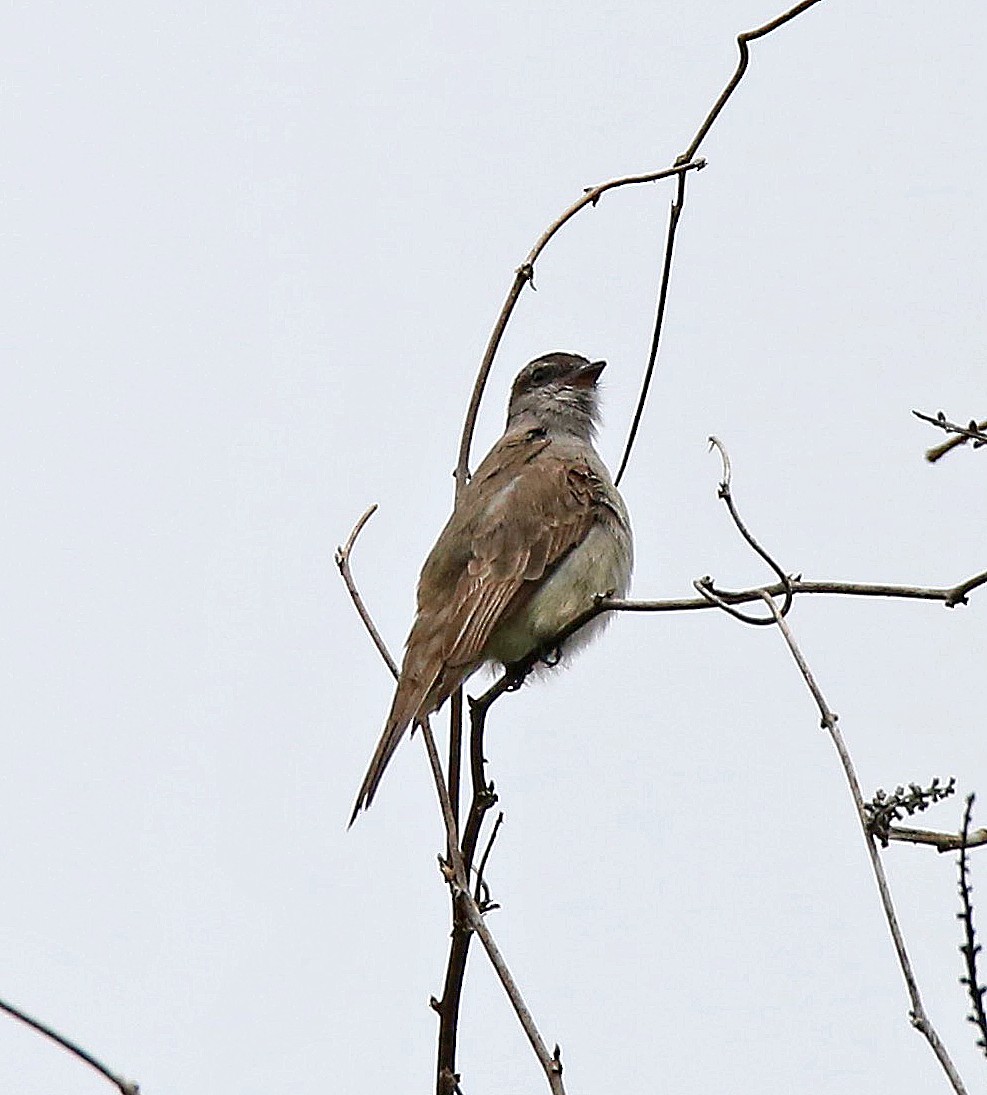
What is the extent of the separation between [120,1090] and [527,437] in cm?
564

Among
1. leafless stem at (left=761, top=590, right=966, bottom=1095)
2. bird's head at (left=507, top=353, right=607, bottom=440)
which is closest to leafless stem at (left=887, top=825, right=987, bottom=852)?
leafless stem at (left=761, top=590, right=966, bottom=1095)

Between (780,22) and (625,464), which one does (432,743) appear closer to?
(625,464)

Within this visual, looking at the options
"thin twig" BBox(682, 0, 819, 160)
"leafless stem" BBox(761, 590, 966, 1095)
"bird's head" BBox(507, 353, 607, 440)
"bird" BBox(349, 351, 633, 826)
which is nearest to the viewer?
"leafless stem" BBox(761, 590, 966, 1095)

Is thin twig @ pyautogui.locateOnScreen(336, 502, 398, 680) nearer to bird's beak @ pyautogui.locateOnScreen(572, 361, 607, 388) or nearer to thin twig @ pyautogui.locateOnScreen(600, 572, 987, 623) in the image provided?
thin twig @ pyautogui.locateOnScreen(600, 572, 987, 623)

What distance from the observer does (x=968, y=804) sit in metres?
3.31

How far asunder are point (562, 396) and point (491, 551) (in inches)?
62.8

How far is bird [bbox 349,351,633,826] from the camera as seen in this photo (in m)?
6.83

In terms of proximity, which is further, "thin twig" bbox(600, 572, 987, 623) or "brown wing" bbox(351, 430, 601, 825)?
"brown wing" bbox(351, 430, 601, 825)

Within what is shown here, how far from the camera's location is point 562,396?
866cm

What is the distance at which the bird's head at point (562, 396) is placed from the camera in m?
8.62

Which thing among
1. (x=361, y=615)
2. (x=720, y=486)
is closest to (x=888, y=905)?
(x=720, y=486)

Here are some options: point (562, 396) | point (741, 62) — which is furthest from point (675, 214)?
point (562, 396)

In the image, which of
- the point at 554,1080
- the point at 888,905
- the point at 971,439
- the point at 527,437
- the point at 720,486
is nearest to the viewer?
the point at 888,905

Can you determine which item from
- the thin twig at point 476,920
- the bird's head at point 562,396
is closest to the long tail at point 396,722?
the thin twig at point 476,920
